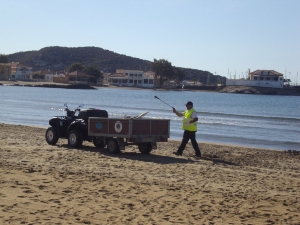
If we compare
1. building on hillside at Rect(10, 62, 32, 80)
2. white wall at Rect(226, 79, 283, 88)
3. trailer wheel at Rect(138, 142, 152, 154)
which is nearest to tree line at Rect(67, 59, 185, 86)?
building on hillside at Rect(10, 62, 32, 80)

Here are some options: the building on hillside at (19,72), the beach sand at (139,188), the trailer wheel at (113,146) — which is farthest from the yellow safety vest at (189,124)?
the building on hillside at (19,72)

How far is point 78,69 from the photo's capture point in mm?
173625

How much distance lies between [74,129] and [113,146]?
1885 millimetres

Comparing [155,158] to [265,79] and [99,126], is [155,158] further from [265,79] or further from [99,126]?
[265,79]

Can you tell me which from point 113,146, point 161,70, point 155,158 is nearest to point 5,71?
point 161,70

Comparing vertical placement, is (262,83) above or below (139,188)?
above

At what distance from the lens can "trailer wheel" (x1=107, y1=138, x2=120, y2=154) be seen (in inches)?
641

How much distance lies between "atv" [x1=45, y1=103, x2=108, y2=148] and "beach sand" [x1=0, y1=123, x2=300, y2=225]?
1.96 ft

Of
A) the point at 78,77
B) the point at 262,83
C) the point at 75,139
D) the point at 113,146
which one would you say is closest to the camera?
the point at 113,146

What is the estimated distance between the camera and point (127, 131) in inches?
629

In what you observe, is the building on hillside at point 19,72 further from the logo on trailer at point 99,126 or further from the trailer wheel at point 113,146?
the trailer wheel at point 113,146

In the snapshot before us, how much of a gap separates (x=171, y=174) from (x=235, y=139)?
1530cm

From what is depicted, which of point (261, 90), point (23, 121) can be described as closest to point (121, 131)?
point (23, 121)

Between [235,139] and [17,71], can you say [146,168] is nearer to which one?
[235,139]
